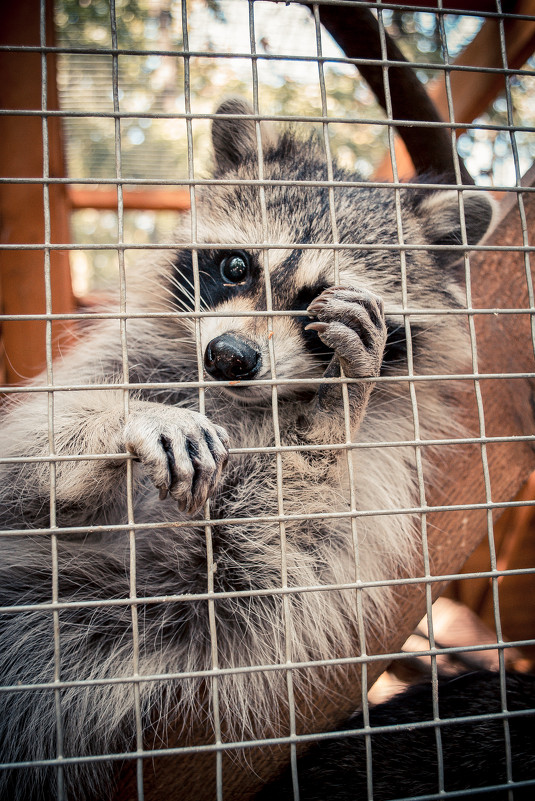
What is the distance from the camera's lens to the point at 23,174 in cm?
242

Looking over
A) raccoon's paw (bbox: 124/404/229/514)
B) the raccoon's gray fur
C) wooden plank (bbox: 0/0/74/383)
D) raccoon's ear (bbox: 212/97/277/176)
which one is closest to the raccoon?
the raccoon's gray fur

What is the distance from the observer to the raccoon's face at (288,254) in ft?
5.71

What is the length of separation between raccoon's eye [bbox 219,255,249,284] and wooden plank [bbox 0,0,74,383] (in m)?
0.66

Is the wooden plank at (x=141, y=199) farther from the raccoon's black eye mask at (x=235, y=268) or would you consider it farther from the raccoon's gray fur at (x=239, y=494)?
the raccoon's black eye mask at (x=235, y=268)

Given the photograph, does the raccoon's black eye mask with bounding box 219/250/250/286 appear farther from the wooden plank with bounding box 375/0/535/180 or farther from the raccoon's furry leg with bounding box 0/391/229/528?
the wooden plank with bounding box 375/0/535/180

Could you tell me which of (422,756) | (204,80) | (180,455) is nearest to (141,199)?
(204,80)

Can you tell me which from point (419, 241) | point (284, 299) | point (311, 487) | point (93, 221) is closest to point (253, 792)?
point (311, 487)

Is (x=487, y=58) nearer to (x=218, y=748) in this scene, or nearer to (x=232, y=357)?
(x=232, y=357)

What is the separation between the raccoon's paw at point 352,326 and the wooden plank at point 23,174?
3.94 feet

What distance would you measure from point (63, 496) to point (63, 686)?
1.95ft

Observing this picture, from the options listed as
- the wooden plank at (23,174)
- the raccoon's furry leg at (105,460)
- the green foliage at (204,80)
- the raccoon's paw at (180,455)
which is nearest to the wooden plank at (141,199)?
the green foliage at (204,80)

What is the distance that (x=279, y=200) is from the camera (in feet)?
6.32

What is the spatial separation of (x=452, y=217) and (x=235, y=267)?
2.50 feet

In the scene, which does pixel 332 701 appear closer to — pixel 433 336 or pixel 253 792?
pixel 253 792
